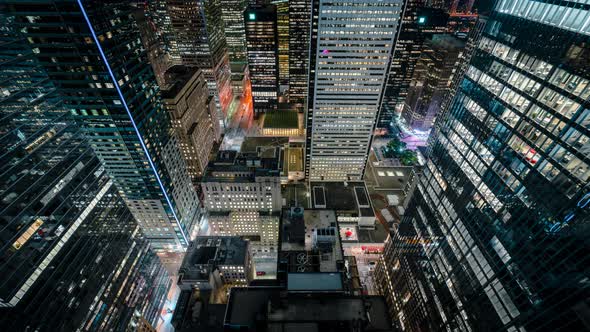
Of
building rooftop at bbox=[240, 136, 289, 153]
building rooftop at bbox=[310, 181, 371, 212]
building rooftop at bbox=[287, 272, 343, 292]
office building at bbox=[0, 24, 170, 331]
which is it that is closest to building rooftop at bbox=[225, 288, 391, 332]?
building rooftop at bbox=[287, 272, 343, 292]

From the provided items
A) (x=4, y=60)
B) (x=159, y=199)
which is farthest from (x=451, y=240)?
(x=159, y=199)

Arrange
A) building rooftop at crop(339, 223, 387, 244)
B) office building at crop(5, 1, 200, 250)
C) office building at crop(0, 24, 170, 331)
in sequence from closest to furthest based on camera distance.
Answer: office building at crop(0, 24, 170, 331)
office building at crop(5, 1, 200, 250)
building rooftop at crop(339, 223, 387, 244)

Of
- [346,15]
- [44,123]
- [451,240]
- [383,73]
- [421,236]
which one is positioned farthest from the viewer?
[383,73]

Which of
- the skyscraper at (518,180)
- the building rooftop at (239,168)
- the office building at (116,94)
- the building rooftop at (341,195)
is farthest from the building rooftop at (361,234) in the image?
the office building at (116,94)

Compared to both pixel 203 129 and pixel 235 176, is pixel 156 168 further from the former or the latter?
pixel 203 129

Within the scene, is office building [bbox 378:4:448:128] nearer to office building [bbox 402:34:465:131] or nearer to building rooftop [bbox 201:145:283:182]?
office building [bbox 402:34:465:131]

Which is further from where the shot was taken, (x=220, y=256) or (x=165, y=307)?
(x=165, y=307)

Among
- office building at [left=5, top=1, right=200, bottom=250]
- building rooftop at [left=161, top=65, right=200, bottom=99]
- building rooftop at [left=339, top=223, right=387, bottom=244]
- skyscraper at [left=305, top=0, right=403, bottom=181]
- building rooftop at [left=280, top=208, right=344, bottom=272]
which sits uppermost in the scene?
building rooftop at [left=161, top=65, right=200, bottom=99]
